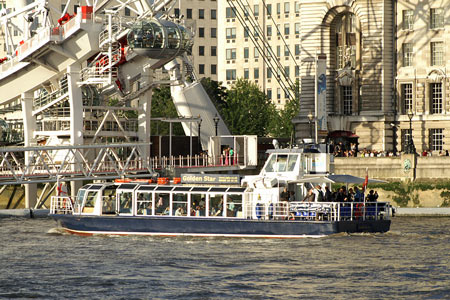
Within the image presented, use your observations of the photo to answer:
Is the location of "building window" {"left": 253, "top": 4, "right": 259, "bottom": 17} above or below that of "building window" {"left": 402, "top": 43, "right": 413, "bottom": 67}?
above

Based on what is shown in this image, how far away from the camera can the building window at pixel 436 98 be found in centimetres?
10356

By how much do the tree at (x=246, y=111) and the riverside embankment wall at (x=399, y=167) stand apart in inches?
1433

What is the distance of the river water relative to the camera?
44438 mm

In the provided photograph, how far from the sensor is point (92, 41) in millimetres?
88188

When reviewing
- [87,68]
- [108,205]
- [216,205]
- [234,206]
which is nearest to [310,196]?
[234,206]

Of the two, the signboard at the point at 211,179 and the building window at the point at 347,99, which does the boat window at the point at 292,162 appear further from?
the building window at the point at 347,99

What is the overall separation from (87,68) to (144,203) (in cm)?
2891

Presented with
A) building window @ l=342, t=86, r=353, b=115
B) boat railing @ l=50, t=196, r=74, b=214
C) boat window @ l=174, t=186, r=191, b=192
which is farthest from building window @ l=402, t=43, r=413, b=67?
boat window @ l=174, t=186, r=191, b=192

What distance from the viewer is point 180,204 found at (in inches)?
2478

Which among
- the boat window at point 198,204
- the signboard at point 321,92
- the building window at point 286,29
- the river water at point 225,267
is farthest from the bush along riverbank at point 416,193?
the building window at point 286,29

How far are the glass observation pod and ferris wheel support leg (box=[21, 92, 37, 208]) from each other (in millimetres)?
9441

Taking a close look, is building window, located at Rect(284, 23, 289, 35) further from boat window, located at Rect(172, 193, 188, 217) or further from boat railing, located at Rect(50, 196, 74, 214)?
boat window, located at Rect(172, 193, 188, 217)

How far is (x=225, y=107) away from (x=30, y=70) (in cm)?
4929

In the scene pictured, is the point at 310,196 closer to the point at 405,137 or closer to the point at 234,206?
the point at 234,206
